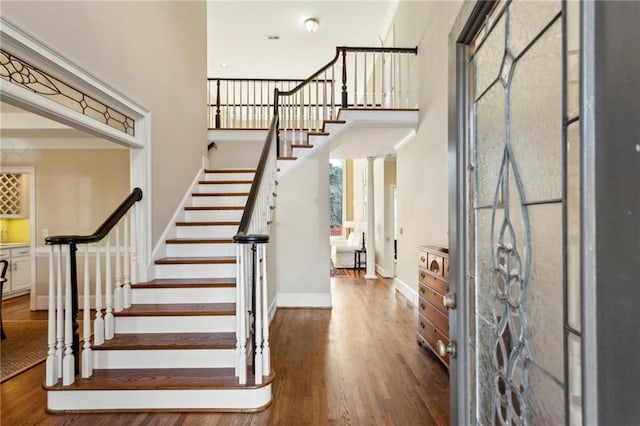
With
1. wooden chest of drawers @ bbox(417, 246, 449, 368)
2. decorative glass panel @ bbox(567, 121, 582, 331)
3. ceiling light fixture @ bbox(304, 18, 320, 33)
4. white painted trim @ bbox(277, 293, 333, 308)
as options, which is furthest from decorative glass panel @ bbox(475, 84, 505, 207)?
ceiling light fixture @ bbox(304, 18, 320, 33)

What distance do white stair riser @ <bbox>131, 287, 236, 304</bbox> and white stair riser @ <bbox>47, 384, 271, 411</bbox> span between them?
0.82m

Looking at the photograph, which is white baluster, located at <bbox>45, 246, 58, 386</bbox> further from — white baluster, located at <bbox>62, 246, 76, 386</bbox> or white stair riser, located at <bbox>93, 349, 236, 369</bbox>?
white stair riser, located at <bbox>93, 349, 236, 369</bbox>

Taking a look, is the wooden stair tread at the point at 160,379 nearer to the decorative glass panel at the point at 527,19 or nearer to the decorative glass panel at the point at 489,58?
the decorative glass panel at the point at 489,58

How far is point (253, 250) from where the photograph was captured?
235cm

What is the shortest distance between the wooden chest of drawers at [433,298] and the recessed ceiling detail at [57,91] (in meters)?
2.94

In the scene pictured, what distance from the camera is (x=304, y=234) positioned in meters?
4.81

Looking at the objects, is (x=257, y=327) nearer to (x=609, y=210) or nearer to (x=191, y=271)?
(x=191, y=271)

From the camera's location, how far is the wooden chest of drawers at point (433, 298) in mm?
2689

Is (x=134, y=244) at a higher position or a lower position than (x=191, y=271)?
higher

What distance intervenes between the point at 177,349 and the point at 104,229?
110 centimetres

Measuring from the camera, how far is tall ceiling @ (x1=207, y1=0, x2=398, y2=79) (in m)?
5.86

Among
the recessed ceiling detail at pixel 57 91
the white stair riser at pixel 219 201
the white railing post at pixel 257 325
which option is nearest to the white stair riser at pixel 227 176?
the white stair riser at pixel 219 201

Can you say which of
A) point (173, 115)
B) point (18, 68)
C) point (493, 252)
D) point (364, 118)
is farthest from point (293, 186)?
point (493, 252)

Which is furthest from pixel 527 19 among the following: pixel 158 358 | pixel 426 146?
pixel 426 146
